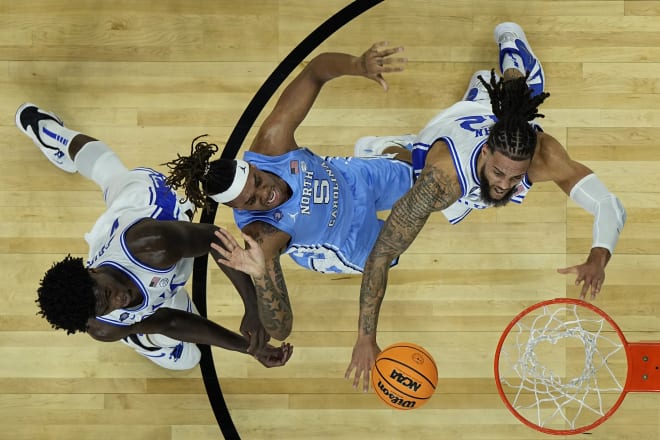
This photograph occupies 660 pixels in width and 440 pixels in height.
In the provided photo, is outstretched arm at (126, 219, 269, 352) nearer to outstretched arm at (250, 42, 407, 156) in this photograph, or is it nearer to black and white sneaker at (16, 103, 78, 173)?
outstretched arm at (250, 42, 407, 156)

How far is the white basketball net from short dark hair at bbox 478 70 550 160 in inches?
47.9

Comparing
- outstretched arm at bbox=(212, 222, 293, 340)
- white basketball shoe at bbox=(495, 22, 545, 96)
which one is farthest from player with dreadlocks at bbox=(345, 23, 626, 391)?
white basketball shoe at bbox=(495, 22, 545, 96)

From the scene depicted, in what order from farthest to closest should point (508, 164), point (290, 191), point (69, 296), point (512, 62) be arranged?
point (512, 62) → point (290, 191) → point (508, 164) → point (69, 296)

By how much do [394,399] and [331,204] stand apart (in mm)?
881

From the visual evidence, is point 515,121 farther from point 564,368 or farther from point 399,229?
point 564,368

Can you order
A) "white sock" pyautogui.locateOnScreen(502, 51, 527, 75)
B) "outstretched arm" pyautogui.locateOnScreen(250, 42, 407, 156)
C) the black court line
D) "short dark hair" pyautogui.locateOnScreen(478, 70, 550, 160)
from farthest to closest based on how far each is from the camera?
the black court line
"white sock" pyautogui.locateOnScreen(502, 51, 527, 75)
"outstretched arm" pyautogui.locateOnScreen(250, 42, 407, 156)
"short dark hair" pyautogui.locateOnScreen(478, 70, 550, 160)

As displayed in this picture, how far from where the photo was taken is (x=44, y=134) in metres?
3.41

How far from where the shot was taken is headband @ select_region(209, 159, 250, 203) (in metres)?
2.44

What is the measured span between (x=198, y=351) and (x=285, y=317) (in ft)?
3.13

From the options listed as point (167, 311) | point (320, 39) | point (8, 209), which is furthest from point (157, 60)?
point (167, 311)

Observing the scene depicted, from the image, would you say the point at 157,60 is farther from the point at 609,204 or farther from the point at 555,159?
the point at 609,204

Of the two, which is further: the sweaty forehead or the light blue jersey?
the light blue jersey

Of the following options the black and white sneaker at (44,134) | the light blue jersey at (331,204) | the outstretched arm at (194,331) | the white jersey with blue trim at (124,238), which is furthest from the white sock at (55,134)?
the light blue jersey at (331,204)

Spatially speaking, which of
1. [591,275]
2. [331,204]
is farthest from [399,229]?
[591,275]
